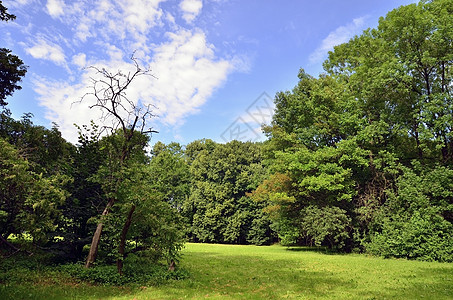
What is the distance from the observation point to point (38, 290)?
8.43 m

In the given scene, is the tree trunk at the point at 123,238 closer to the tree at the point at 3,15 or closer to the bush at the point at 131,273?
the bush at the point at 131,273

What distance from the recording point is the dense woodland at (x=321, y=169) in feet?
34.8

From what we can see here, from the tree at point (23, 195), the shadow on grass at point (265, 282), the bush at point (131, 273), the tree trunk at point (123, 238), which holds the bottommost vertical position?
the shadow on grass at point (265, 282)

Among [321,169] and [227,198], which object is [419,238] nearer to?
[321,169]

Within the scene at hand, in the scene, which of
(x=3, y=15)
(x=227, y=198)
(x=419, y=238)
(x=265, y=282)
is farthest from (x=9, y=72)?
(x=227, y=198)

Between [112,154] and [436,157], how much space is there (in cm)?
2364

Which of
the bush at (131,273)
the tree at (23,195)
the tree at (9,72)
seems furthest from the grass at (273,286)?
the tree at (9,72)

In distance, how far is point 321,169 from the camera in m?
24.0

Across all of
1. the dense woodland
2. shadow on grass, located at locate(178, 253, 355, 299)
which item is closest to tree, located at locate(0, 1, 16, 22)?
the dense woodland

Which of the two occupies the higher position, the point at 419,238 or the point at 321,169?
the point at 321,169

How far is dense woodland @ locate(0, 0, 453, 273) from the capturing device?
10617 millimetres

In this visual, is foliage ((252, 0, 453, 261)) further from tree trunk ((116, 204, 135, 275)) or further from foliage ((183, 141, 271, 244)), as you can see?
tree trunk ((116, 204, 135, 275))

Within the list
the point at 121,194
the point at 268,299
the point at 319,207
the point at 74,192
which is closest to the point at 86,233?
the point at 74,192

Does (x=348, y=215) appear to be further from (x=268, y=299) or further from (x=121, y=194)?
(x=121, y=194)
